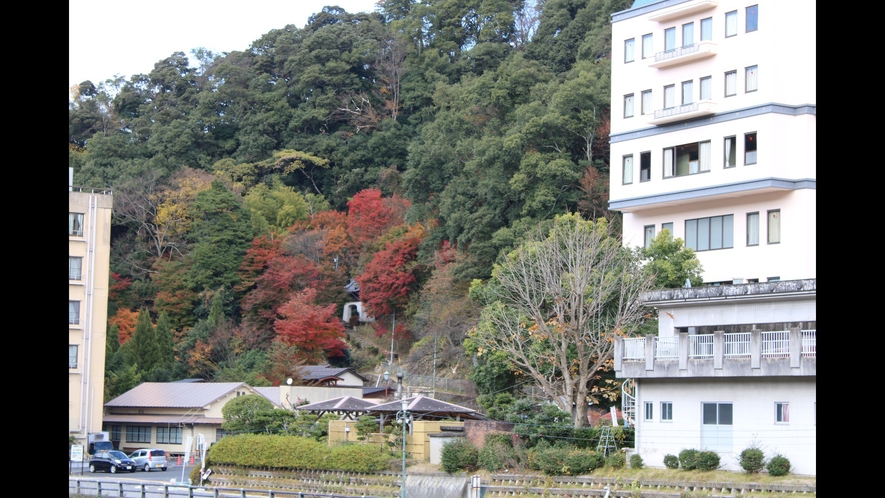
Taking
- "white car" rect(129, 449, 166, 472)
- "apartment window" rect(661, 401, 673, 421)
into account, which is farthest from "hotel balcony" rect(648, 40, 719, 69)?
"white car" rect(129, 449, 166, 472)

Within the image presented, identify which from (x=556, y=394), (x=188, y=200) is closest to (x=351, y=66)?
(x=188, y=200)

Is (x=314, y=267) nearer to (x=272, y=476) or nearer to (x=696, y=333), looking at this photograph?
(x=272, y=476)

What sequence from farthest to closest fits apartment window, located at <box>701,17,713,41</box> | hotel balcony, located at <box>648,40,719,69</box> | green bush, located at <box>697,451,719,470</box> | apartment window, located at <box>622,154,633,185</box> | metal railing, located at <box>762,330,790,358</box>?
apartment window, located at <box>622,154,633,185</box>, apartment window, located at <box>701,17,713,41</box>, hotel balcony, located at <box>648,40,719,69</box>, green bush, located at <box>697,451,719,470</box>, metal railing, located at <box>762,330,790,358</box>

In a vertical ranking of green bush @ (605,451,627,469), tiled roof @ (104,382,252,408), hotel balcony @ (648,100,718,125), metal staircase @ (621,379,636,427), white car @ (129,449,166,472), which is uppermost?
hotel balcony @ (648,100,718,125)

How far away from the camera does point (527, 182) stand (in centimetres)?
4997

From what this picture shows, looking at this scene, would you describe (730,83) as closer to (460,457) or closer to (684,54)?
(684,54)

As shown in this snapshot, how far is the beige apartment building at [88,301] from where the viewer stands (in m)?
53.4

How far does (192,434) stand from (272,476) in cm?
1664

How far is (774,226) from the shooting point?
4025cm

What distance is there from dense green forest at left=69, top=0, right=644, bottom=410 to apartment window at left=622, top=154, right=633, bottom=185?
13.8ft

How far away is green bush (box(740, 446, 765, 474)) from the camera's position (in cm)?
2742

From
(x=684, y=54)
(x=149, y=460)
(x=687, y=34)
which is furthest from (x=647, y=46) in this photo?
(x=149, y=460)

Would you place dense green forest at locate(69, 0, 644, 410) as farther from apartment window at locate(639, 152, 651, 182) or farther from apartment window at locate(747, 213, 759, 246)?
apartment window at locate(747, 213, 759, 246)

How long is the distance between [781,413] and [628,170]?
1870cm
